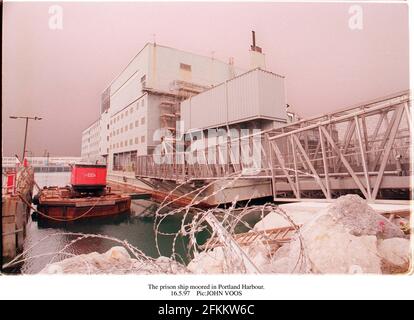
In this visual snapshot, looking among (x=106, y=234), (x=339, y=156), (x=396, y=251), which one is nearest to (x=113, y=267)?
(x=396, y=251)

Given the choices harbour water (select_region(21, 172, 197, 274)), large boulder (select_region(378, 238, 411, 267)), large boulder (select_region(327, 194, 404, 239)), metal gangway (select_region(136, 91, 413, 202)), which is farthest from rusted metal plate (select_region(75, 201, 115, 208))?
large boulder (select_region(378, 238, 411, 267))

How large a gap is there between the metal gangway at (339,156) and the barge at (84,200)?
3078 millimetres

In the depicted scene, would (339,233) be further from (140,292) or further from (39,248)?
(39,248)

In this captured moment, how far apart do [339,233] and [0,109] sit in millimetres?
3608

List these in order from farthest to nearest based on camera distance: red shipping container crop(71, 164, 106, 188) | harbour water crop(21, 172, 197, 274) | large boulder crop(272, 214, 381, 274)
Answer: red shipping container crop(71, 164, 106, 188), harbour water crop(21, 172, 197, 274), large boulder crop(272, 214, 381, 274)

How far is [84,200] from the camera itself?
24.3ft

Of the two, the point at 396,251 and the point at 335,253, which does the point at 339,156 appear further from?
the point at 335,253

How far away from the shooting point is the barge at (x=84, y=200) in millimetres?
7250

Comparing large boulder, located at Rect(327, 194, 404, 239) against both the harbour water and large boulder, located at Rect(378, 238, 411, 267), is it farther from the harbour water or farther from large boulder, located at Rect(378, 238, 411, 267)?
the harbour water

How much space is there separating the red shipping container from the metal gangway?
319 cm

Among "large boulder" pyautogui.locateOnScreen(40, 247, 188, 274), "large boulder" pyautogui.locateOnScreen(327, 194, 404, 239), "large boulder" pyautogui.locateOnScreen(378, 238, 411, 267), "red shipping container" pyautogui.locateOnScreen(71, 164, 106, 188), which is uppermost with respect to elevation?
"red shipping container" pyautogui.locateOnScreen(71, 164, 106, 188)

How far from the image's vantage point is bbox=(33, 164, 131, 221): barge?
23.8 feet

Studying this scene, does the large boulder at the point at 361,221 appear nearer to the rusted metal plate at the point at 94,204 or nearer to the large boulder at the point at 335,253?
the large boulder at the point at 335,253

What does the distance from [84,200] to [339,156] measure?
7.94m
